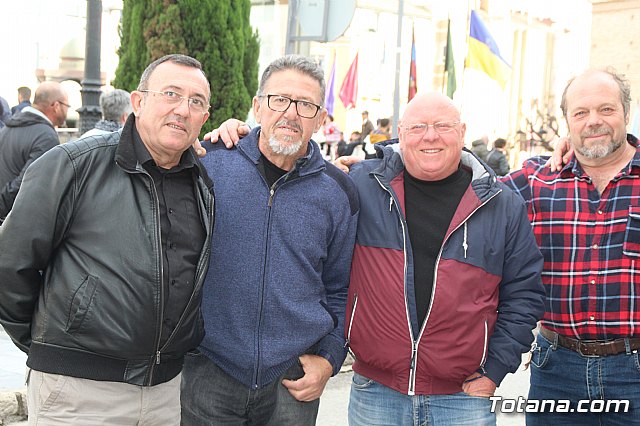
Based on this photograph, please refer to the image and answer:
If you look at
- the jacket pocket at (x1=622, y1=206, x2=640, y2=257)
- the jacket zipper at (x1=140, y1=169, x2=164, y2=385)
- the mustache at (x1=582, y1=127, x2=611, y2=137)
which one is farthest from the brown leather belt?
the jacket zipper at (x1=140, y1=169, x2=164, y2=385)

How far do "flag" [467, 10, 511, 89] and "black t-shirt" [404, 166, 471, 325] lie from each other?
1110 cm

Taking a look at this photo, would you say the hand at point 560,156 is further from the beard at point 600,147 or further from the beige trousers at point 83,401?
the beige trousers at point 83,401

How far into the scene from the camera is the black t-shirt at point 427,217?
3570 millimetres

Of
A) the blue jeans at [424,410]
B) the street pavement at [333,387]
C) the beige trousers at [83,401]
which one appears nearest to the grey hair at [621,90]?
the blue jeans at [424,410]

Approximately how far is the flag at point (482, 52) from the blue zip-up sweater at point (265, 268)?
11411 mm

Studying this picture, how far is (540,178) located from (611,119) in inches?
17.7

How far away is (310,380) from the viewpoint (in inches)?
141

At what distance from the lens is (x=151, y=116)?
3.28 m

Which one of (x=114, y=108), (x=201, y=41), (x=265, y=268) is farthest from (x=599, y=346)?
(x=201, y=41)

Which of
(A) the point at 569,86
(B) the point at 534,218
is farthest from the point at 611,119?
(B) the point at 534,218

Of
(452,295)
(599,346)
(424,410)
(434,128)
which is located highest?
(434,128)

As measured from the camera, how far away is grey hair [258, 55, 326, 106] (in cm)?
367

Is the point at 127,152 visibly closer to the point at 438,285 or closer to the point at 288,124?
the point at 288,124

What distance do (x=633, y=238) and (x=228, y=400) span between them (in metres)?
2.00
